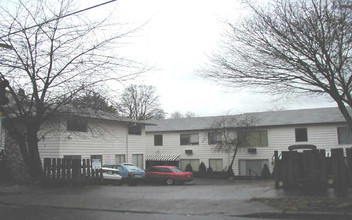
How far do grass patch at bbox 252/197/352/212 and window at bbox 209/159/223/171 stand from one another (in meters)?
23.8

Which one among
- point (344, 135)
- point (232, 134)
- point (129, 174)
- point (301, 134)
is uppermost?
point (232, 134)

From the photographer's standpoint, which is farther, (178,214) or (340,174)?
(340,174)

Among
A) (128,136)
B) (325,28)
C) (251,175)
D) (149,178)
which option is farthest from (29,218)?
(251,175)

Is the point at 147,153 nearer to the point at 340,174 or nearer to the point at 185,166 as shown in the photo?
the point at 185,166

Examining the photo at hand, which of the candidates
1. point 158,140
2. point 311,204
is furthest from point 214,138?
point 311,204

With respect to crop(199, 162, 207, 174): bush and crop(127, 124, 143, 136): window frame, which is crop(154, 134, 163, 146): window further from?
crop(127, 124, 143, 136): window frame

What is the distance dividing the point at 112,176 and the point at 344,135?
68.1 feet

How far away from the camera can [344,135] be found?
29.1 m

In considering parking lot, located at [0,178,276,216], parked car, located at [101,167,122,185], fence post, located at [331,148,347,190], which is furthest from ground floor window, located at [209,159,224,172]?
fence post, located at [331,148,347,190]

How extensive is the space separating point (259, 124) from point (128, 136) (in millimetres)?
12686

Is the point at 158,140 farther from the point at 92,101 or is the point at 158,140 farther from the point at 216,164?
the point at 92,101

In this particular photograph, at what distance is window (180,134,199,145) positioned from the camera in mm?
35159

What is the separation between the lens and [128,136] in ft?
93.1

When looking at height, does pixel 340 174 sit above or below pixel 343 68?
below
